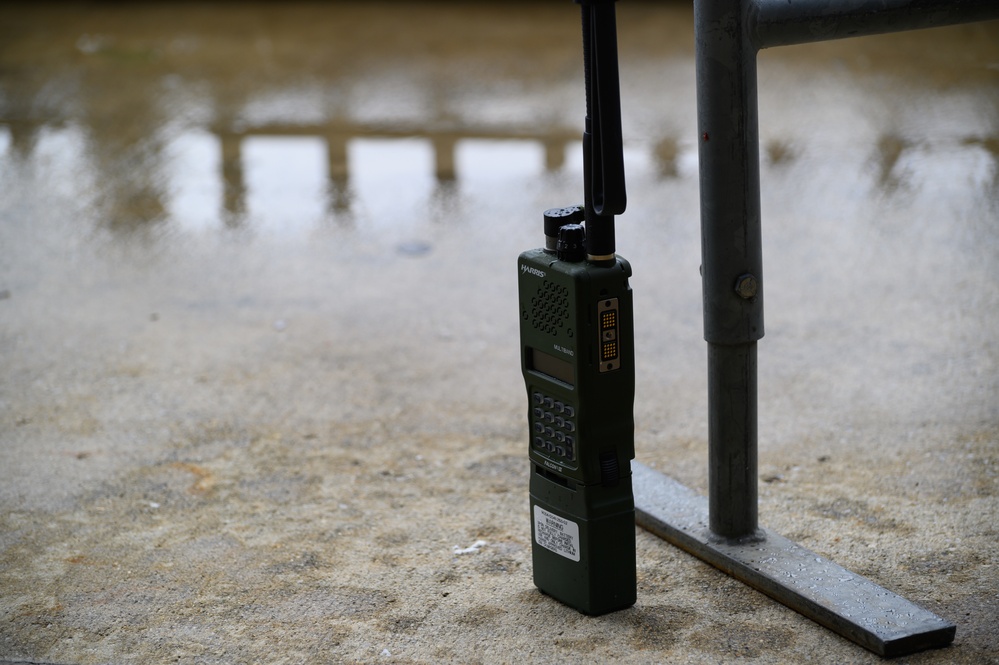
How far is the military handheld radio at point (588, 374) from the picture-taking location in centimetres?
304

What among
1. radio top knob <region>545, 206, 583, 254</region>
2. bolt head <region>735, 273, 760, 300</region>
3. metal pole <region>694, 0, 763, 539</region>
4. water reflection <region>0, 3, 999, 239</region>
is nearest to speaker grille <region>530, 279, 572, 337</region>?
radio top knob <region>545, 206, 583, 254</region>

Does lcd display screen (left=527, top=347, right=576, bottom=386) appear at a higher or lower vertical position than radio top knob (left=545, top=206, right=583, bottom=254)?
lower

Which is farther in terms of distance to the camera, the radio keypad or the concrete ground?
the concrete ground

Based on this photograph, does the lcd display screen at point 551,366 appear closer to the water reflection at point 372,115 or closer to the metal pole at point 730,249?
the metal pole at point 730,249

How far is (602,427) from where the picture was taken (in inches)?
126

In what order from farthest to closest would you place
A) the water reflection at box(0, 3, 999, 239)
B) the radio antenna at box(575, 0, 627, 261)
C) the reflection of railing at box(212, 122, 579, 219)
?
the reflection of railing at box(212, 122, 579, 219)
the water reflection at box(0, 3, 999, 239)
the radio antenna at box(575, 0, 627, 261)

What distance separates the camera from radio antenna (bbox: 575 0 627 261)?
296 cm

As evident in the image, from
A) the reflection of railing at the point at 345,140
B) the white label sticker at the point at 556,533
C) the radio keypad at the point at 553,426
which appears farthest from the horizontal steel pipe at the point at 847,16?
the reflection of railing at the point at 345,140

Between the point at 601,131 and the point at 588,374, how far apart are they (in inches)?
25.6

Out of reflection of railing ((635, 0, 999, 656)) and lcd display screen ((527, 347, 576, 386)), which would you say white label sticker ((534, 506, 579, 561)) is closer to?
lcd display screen ((527, 347, 576, 386))

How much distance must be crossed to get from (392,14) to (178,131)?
11.4 ft

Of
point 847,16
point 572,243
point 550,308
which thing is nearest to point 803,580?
point 550,308

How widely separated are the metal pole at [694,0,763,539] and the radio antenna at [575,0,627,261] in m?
0.36

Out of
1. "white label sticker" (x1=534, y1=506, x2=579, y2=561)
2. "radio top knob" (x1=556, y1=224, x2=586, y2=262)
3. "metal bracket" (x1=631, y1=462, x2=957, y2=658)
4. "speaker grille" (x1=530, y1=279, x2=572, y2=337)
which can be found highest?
"radio top knob" (x1=556, y1=224, x2=586, y2=262)
